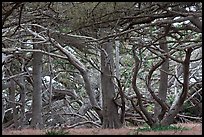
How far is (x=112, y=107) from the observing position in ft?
35.1

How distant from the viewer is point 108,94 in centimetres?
1072

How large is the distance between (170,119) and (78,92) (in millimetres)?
7569

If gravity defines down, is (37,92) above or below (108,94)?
above

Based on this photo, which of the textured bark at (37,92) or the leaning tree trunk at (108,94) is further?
the textured bark at (37,92)

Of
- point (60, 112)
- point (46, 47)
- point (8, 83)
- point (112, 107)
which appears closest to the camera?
point (112, 107)

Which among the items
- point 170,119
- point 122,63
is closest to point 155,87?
point 122,63

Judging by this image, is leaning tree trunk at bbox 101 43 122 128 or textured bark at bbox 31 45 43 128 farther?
textured bark at bbox 31 45 43 128

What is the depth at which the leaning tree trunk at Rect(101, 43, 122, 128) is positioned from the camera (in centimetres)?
1060

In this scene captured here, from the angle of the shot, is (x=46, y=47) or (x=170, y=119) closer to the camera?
(x=170, y=119)

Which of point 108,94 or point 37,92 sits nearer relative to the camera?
point 108,94

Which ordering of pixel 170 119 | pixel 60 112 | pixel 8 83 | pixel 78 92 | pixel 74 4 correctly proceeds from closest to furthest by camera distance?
pixel 74 4, pixel 170 119, pixel 8 83, pixel 60 112, pixel 78 92

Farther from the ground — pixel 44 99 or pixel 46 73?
pixel 46 73

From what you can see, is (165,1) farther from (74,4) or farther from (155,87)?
(155,87)

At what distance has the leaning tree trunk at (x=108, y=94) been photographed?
10602 millimetres
